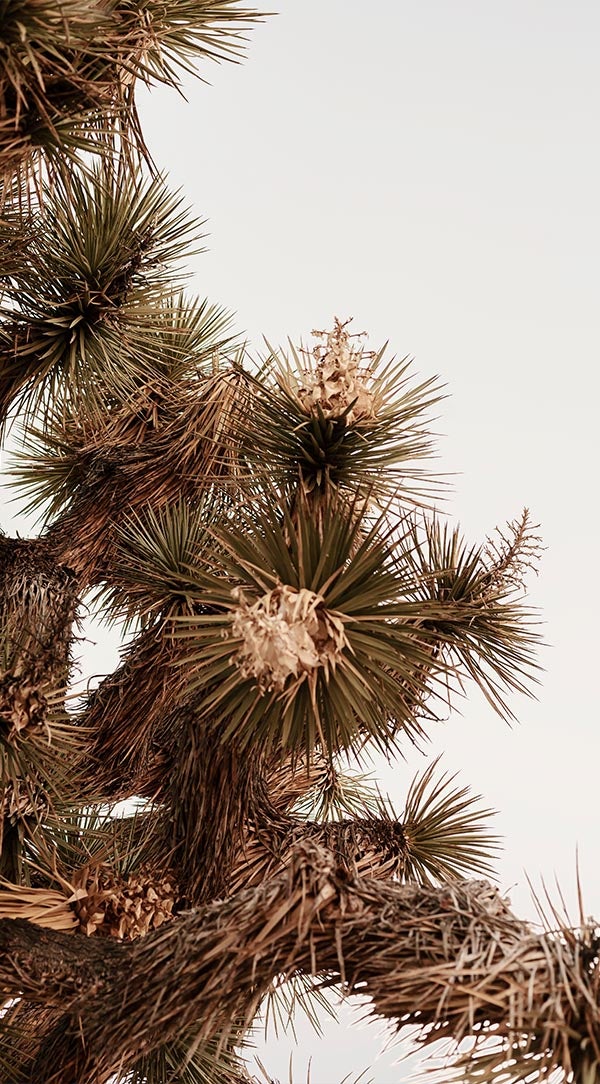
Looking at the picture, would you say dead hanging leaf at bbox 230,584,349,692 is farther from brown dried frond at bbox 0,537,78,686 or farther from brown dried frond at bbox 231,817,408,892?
brown dried frond at bbox 231,817,408,892

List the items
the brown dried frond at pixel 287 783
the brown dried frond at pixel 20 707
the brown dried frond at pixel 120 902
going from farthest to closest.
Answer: the brown dried frond at pixel 287 783, the brown dried frond at pixel 120 902, the brown dried frond at pixel 20 707

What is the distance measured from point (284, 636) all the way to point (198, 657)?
0.82 ft

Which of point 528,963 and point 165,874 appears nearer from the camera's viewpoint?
point 528,963

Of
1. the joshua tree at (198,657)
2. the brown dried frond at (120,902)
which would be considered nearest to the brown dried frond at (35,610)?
Answer: the joshua tree at (198,657)

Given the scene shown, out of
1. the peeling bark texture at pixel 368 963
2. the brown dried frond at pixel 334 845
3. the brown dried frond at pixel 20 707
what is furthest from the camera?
the brown dried frond at pixel 334 845

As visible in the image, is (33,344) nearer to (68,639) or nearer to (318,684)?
(68,639)

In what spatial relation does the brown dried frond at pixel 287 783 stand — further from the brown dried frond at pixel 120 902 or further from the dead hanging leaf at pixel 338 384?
the dead hanging leaf at pixel 338 384

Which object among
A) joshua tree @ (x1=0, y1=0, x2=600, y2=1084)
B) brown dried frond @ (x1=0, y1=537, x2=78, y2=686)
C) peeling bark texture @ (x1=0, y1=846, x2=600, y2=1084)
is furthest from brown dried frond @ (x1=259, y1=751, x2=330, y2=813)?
peeling bark texture @ (x1=0, y1=846, x2=600, y2=1084)

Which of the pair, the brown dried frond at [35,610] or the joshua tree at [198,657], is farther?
the brown dried frond at [35,610]

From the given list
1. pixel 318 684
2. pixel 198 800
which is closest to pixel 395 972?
pixel 318 684

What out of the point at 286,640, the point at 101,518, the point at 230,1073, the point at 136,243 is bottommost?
the point at 230,1073

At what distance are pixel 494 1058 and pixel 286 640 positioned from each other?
2.86 ft

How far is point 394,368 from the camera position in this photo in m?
3.17

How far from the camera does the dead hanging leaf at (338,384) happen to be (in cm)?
293
